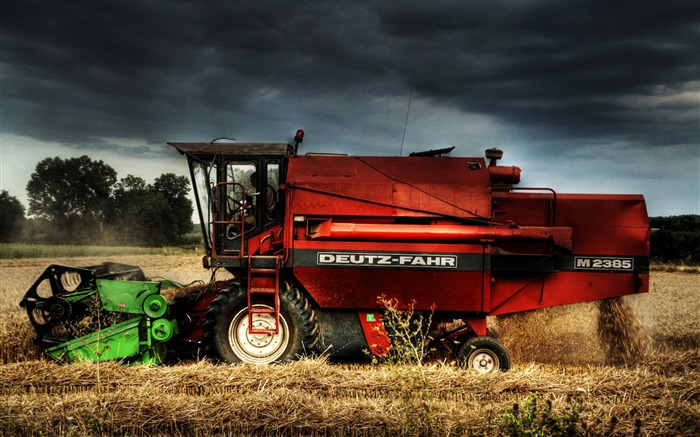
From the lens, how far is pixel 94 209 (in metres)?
50.4

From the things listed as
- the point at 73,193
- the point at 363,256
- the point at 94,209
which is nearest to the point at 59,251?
the point at 94,209

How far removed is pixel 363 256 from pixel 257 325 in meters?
1.59

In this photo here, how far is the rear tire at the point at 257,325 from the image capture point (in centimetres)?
690

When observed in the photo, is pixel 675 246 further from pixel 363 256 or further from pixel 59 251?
pixel 59 251

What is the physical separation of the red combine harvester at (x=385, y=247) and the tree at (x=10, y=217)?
3919 centimetres

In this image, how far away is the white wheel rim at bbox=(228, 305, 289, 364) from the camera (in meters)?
6.96

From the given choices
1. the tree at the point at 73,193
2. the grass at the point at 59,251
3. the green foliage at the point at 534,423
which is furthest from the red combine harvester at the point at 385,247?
the tree at the point at 73,193

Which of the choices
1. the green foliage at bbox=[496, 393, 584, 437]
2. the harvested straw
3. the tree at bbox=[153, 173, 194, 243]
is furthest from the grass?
the green foliage at bbox=[496, 393, 584, 437]

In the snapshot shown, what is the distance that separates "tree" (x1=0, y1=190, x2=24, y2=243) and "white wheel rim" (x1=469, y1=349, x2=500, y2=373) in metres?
41.1

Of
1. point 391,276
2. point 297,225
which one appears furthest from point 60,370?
point 391,276

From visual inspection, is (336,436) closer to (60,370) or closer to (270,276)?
(270,276)

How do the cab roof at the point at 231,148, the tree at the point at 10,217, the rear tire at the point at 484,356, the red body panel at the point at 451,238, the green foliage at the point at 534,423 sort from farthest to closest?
1. the tree at the point at 10,217
2. the cab roof at the point at 231,148
3. the red body panel at the point at 451,238
4. the rear tire at the point at 484,356
5. the green foliage at the point at 534,423

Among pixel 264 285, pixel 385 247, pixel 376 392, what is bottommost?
pixel 376 392

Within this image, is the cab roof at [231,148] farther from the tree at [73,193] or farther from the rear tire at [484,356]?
the tree at [73,193]
